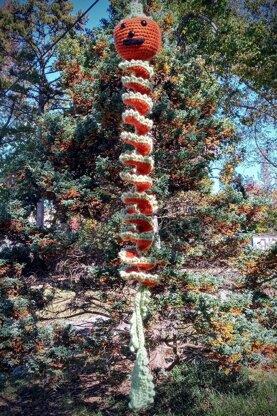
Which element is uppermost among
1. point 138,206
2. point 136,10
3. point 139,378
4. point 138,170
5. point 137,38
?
point 136,10

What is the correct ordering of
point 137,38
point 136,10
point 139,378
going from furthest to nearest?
point 136,10 → point 137,38 → point 139,378

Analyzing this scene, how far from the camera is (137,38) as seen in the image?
6.52 feet

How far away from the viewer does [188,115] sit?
4781 mm

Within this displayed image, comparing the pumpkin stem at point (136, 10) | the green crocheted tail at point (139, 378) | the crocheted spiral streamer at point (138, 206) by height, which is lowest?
the green crocheted tail at point (139, 378)

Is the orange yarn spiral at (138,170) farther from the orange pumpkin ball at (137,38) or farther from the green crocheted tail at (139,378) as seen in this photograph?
the green crocheted tail at (139,378)

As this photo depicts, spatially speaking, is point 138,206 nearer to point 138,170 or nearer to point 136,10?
point 138,170

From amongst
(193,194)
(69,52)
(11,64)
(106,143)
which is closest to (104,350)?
(193,194)

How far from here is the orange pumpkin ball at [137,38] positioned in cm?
200

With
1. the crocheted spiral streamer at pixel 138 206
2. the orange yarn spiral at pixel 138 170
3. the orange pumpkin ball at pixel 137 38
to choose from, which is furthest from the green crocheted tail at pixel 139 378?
the orange pumpkin ball at pixel 137 38

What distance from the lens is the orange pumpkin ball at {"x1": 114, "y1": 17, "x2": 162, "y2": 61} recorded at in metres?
2.00

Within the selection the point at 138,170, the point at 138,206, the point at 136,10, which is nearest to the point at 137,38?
the point at 136,10

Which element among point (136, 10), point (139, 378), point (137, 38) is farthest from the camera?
point (136, 10)

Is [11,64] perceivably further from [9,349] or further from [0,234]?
[9,349]

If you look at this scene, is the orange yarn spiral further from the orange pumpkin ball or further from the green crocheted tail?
the green crocheted tail
